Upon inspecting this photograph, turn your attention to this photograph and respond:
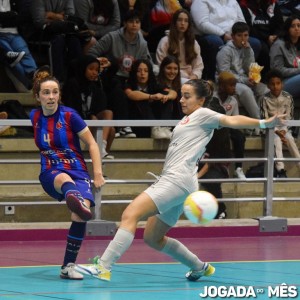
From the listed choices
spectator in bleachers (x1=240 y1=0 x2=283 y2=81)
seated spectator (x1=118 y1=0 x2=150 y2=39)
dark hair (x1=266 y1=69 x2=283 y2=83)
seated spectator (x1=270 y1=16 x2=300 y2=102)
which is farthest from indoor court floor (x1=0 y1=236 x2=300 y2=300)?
spectator in bleachers (x1=240 y1=0 x2=283 y2=81)

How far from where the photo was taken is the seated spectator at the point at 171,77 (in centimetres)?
1756

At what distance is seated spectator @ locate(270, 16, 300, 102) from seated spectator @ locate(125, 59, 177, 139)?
2.75m

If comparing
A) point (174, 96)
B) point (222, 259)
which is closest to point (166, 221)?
point (222, 259)

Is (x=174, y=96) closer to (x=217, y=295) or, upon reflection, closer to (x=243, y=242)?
(x=243, y=242)

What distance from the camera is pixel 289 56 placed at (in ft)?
63.9

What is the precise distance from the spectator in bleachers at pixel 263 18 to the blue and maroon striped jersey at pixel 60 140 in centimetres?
940

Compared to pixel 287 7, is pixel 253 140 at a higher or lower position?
lower

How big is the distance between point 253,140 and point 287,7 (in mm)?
4881

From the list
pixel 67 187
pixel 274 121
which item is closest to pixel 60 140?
pixel 67 187

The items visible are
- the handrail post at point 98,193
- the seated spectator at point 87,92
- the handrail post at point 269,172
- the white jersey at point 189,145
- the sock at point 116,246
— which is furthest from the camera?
the seated spectator at point 87,92

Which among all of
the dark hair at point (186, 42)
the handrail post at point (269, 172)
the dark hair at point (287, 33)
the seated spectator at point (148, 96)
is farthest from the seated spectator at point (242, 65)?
the handrail post at point (269, 172)

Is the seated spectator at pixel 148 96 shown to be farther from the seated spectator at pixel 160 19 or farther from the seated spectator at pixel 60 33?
the seated spectator at pixel 160 19

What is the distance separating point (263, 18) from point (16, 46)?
5.24m

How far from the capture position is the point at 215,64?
19000 mm
